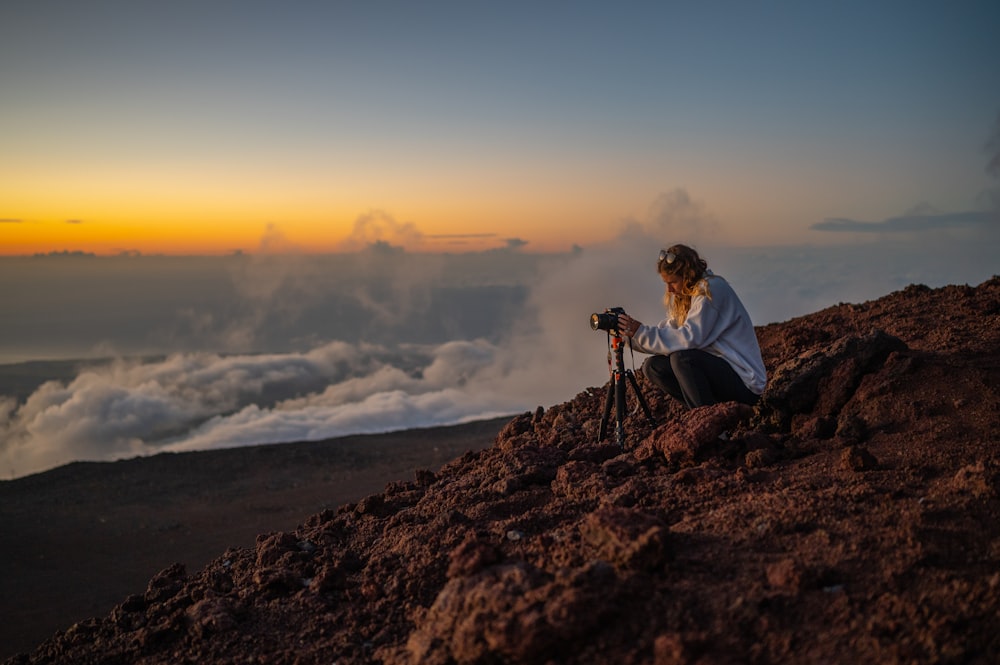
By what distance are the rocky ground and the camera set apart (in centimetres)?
88

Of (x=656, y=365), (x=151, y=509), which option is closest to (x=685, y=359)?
(x=656, y=365)

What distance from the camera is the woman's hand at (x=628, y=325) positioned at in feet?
19.7

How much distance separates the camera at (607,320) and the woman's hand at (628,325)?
0.13ft

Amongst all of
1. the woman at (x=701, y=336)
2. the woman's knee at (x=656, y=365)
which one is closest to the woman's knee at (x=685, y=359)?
the woman at (x=701, y=336)

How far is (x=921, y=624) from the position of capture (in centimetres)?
325

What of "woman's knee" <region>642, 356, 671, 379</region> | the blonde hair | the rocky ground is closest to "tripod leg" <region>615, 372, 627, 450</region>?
the rocky ground

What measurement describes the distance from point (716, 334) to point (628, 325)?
2.29 feet

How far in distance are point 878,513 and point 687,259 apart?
250cm

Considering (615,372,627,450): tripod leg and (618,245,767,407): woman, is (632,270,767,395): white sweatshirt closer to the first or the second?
(618,245,767,407): woman

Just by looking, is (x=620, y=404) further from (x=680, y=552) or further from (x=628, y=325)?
(x=680, y=552)

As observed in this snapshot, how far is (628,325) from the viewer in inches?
236

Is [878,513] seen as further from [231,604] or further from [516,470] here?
[231,604]

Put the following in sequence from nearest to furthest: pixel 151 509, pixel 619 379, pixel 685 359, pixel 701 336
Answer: pixel 701 336
pixel 685 359
pixel 619 379
pixel 151 509

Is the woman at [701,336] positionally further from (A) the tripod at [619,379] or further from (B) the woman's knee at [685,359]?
(A) the tripod at [619,379]
